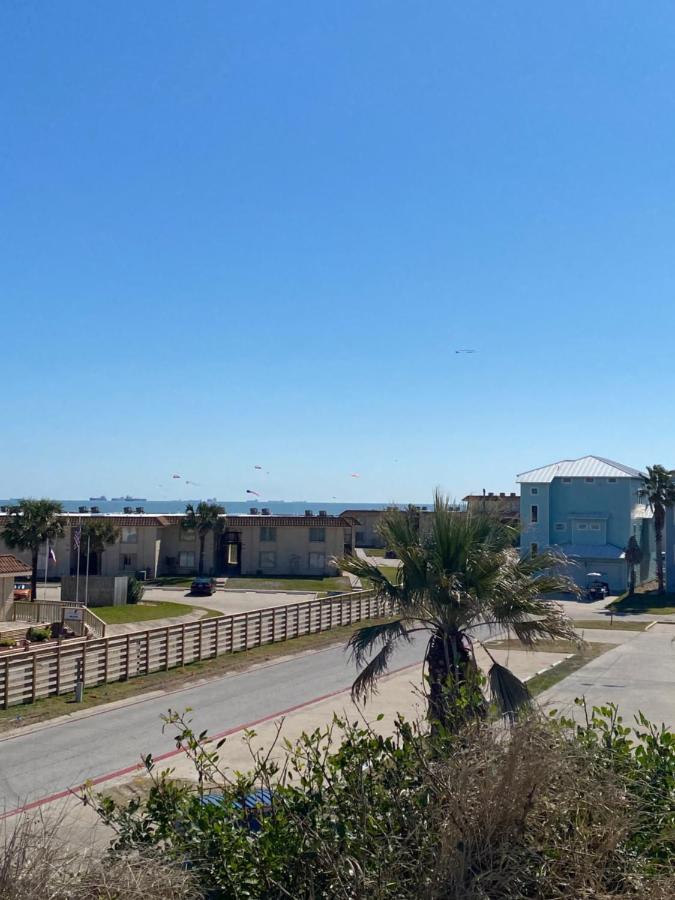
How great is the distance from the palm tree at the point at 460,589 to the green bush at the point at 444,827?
6387 millimetres

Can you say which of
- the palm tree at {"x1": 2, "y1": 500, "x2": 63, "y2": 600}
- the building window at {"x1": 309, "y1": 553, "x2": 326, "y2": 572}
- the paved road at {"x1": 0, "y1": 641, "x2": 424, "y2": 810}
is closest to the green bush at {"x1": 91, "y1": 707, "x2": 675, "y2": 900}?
the paved road at {"x1": 0, "y1": 641, "x2": 424, "y2": 810}

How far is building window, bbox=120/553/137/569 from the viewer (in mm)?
66875

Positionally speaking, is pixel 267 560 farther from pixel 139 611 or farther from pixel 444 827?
pixel 444 827

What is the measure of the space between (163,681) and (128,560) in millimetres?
43190

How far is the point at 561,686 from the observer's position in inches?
1041

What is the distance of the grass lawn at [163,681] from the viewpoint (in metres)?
20.8

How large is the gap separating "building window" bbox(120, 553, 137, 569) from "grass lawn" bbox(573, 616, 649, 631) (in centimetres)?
3510

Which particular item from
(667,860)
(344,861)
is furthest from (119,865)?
(667,860)

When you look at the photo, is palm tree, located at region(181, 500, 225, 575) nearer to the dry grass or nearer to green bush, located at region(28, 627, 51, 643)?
green bush, located at region(28, 627, 51, 643)

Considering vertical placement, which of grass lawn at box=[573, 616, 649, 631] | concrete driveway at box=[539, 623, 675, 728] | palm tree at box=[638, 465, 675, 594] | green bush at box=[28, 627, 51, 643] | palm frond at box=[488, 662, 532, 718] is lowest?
grass lawn at box=[573, 616, 649, 631]

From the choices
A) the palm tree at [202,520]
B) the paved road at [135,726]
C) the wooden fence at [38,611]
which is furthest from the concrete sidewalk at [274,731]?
the palm tree at [202,520]

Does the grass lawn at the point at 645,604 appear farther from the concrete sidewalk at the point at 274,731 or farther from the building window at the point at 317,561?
the building window at the point at 317,561

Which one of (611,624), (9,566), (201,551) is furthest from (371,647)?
(201,551)

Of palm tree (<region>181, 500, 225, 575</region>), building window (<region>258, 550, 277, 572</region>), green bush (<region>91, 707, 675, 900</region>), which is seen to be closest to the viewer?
Answer: green bush (<region>91, 707, 675, 900</region>)
